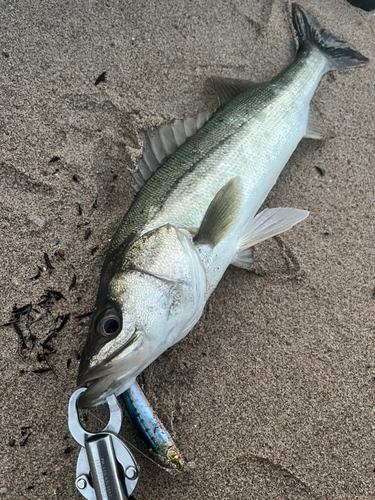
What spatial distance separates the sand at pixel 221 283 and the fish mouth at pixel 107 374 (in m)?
0.53

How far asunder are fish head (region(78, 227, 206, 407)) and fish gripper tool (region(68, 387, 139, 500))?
0.18m

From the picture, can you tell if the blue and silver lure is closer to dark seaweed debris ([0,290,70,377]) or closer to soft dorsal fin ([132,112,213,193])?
dark seaweed debris ([0,290,70,377])

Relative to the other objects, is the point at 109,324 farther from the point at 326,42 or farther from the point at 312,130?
the point at 326,42

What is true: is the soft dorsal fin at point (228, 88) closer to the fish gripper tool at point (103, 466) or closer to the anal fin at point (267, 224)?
the anal fin at point (267, 224)

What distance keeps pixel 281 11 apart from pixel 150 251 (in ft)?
8.63

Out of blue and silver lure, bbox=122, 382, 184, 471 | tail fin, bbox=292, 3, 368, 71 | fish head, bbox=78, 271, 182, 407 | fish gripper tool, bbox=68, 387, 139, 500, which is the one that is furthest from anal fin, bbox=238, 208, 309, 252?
tail fin, bbox=292, 3, 368, 71

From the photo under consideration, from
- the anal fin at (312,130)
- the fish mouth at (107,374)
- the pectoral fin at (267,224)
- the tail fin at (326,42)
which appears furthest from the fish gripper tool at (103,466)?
the tail fin at (326,42)

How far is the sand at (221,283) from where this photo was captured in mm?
2105

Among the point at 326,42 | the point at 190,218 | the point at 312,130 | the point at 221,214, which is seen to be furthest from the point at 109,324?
the point at 326,42

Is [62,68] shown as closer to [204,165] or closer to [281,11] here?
[204,165]

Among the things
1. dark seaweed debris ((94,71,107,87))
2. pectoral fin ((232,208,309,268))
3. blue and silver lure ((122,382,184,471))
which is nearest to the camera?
blue and silver lure ((122,382,184,471))

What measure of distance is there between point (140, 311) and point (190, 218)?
63cm

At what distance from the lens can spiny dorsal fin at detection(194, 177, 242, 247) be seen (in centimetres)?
212

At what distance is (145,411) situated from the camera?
2.01m
